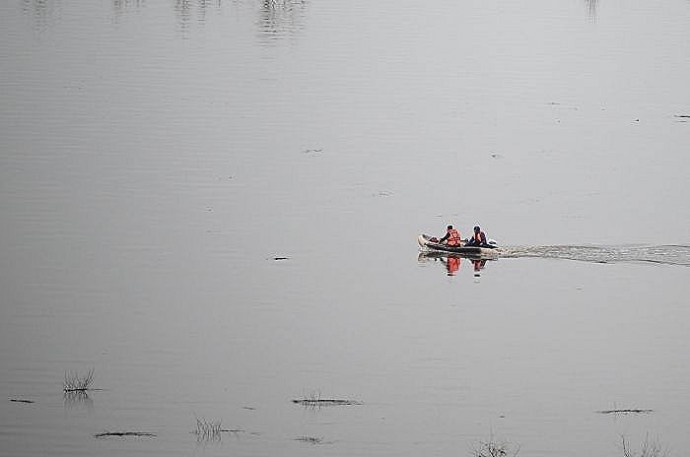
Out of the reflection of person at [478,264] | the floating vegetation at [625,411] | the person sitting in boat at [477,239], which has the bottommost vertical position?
the floating vegetation at [625,411]

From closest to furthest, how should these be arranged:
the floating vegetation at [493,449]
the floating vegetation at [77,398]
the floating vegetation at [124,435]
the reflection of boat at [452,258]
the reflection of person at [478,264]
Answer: the floating vegetation at [493,449]
the floating vegetation at [124,435]
the floating vegetation at [77,398]
the reflection of person at [478,264]
the reflection of boat at [452,258]

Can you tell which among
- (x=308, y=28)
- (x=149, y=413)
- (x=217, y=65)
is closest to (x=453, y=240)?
(x=149, y=413)

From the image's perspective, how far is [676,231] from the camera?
1188 inches

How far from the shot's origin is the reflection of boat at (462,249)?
27859mm

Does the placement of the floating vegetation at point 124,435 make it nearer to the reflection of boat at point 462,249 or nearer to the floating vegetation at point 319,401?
the floating vegetation at point 319,401

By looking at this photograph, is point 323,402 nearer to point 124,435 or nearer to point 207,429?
point 207,429

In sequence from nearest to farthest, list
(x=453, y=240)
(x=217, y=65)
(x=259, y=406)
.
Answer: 1. (x=259, y=406)
2. (x=453, y=240)
3. (x=217, y=65)

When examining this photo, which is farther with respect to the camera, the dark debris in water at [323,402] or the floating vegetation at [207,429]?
the dark debris in water at [323,402]

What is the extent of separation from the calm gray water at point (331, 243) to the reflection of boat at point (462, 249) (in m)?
0.33

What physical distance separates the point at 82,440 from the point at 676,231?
55.0 ft

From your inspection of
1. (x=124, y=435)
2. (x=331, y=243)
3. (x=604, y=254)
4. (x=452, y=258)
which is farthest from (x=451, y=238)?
(x=124, y=435)

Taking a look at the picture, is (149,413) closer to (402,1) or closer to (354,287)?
(354,287)

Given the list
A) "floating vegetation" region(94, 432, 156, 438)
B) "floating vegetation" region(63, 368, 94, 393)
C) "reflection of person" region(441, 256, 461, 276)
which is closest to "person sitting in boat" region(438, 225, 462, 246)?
"reflection of person" region(441, 256, 461, 276)

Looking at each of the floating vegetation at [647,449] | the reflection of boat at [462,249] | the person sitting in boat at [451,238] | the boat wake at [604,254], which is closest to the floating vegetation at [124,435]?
the floating vegetation at [647,449]
